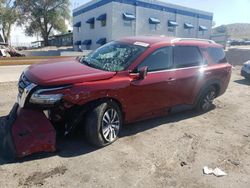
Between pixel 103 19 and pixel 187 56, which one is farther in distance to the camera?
pixel 103 19

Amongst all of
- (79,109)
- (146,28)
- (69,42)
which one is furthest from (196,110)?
(69,42)

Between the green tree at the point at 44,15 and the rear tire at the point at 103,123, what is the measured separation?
42453mm

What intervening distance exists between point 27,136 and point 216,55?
4708 millimetres

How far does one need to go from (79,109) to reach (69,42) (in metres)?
45.4

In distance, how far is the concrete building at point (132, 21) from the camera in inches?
1052

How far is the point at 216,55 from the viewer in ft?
20.5

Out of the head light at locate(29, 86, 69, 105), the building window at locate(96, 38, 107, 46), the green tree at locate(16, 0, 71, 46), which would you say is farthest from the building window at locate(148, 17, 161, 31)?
the head light at locate(29, 86, 69, 105)

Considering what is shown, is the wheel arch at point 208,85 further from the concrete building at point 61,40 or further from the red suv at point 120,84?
the concrete building at point 61,40

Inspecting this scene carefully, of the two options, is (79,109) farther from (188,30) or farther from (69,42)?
(69,42)

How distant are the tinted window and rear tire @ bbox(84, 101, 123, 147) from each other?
3.02 m

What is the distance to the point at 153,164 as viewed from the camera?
3.87 meters

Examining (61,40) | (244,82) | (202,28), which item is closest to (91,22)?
(202,28)

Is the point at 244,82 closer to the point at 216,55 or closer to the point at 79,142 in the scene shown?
the point at 216,55

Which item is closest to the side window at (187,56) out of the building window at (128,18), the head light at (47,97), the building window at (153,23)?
the head light at (47,97)
